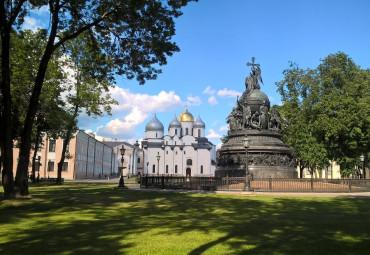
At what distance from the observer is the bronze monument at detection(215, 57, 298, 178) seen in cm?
2644

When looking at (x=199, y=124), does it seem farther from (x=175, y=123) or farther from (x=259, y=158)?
(x=259, y=158)

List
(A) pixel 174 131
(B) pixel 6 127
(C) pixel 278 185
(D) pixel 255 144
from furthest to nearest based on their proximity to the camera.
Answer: (A) pixel 174 131
(D) pixel 255 144
(C) pixel 278 185
(B) pixel 6 127

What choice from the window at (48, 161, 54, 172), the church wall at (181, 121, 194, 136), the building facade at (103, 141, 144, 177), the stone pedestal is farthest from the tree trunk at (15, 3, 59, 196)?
the church wall at (181, 121, 194, 136)

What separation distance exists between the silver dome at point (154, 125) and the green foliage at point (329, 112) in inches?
2422

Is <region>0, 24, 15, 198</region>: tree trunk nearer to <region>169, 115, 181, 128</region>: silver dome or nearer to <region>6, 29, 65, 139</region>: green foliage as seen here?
<region>6, 29, 65, 139</region>: green foliage

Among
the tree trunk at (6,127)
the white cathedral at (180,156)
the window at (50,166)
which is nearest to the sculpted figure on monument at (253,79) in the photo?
the tree trunk at (6,127)

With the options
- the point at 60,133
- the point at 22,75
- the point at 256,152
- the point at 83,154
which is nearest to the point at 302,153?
the point at 256,152

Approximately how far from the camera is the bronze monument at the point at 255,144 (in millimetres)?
26438

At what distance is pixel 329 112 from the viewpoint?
40.5 m

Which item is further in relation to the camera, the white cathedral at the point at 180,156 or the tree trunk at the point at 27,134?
the white cathedral at the point at 180,156

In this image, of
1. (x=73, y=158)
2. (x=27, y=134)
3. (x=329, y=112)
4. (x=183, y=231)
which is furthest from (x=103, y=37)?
(x=73, y=158)

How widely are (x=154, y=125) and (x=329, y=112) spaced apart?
71.8 meters

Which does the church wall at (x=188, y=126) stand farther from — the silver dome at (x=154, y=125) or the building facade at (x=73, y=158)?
the building facade at (x=73, y=158)

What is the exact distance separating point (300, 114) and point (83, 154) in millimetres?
48499
